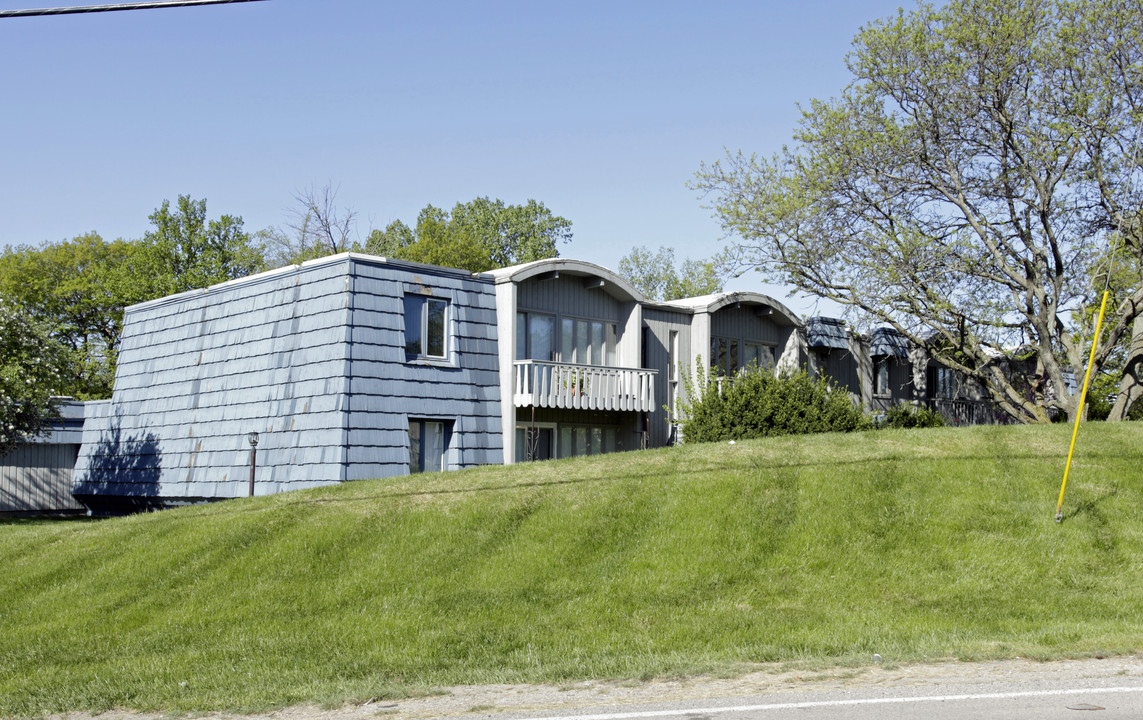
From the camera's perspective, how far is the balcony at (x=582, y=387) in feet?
75.2

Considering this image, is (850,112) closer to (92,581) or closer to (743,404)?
(743,404)

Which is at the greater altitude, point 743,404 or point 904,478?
point 743,404

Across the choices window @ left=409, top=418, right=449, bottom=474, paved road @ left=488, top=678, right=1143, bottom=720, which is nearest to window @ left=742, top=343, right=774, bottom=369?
window @ left=409, top=418, right=449, bottom=474

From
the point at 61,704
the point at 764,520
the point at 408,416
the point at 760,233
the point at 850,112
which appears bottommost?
the point at 61,704

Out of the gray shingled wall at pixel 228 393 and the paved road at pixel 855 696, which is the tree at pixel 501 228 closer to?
the gray shingled wall at pixel 228 393

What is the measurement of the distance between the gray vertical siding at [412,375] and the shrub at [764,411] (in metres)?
4.64

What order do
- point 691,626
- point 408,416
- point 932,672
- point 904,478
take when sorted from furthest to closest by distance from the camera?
point 408,416, point 904,478, point 691,626, point 932,672

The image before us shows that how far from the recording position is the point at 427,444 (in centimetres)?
2188

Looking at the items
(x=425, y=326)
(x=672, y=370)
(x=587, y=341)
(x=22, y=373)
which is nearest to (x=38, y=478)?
(x=22, y=373)

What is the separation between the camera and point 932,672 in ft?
27.3

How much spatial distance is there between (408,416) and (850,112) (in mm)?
13817

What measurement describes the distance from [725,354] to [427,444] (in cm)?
1063

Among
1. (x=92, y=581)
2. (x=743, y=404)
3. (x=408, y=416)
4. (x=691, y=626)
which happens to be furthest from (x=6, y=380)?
(x=691, y=626)

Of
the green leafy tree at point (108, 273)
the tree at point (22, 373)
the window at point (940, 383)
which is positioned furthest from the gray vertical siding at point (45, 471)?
the window at point (940, 383)
